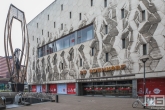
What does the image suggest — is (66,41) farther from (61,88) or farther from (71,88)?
(61,88)

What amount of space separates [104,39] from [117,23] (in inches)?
Result: 132

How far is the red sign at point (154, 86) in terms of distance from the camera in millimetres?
20812

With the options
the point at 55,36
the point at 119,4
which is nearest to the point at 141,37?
the point at 119,4

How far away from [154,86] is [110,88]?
7.00m

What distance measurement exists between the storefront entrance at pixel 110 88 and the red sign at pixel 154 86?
155 centimetres

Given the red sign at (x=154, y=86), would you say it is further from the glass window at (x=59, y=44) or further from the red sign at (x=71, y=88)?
the glass window at (x=59, y=44)

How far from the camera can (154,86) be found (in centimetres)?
2148

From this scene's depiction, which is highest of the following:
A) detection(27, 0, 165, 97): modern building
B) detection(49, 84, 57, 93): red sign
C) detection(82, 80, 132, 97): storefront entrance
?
detection(27, 0, 165, 97): modern building

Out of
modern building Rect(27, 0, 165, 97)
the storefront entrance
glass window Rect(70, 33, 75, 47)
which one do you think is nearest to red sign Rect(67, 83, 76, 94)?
modern building Rect(27, 0, 165, 97)

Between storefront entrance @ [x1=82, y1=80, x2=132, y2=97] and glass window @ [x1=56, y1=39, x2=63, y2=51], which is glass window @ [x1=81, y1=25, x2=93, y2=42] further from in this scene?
storefront entrance @ [x1=82, y1=80, x2=132, y2=97]

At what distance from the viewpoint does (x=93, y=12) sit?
99.1 ft

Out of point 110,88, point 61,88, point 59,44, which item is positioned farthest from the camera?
point 59,44

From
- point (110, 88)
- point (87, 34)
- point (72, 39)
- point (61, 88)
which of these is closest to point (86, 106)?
point (110, 88)

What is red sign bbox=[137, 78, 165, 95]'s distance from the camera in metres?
20.8
